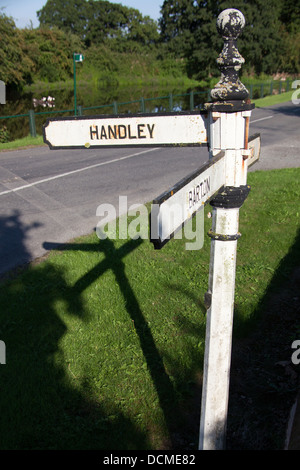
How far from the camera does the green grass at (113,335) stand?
3447mm

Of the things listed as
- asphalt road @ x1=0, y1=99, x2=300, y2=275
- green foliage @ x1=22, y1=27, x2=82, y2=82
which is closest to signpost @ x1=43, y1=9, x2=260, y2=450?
asphalt road @ x1=0, y1=99, x2=300, y2=275

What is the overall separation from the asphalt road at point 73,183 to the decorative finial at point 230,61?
4800 millimetres

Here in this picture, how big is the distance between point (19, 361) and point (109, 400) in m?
0.97

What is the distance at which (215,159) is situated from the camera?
203 cm

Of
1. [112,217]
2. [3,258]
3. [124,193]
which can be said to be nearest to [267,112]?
[124,193]

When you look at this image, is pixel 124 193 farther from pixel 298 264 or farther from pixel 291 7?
pixel 291 7

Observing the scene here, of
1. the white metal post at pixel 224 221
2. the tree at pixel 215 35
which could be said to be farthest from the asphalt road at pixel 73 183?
the tree at pixel 215 35

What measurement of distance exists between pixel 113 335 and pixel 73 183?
21.1 feet

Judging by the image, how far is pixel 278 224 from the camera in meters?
7.32

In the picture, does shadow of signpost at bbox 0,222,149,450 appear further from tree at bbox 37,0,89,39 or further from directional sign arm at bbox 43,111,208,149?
tree at bbox 37,0,89,39

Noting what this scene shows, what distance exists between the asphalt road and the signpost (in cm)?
423

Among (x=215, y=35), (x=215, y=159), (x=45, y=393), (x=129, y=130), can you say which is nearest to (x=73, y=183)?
(x=45, y=393)

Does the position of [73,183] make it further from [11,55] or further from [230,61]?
[11,55]

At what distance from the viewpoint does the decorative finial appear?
6.72 feet
